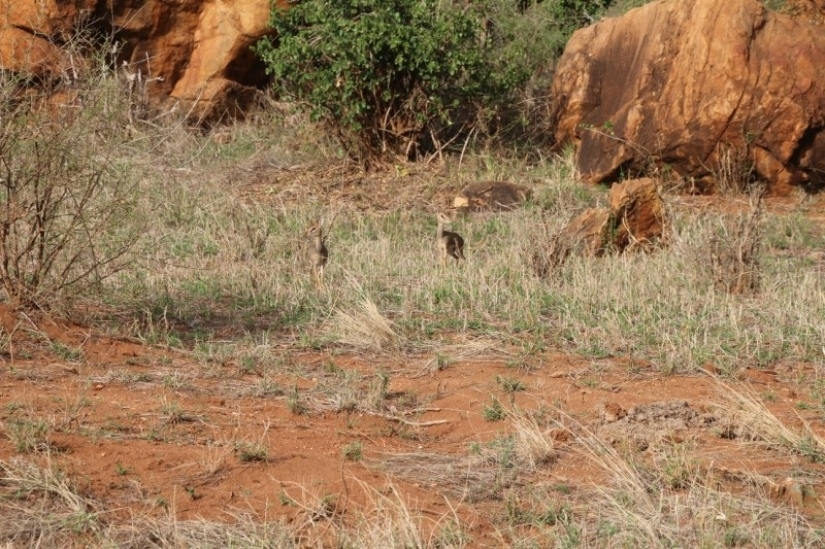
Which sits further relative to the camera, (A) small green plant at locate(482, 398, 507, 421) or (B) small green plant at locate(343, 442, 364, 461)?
(A) small green plant at locate(482, 398, 507, 421)

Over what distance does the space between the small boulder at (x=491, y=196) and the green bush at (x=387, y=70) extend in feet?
4.97

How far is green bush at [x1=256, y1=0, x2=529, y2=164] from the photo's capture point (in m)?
14.1

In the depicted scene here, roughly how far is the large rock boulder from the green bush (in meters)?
1.66

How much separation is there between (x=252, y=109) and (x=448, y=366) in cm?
975

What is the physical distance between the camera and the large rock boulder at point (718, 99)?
1348 cm

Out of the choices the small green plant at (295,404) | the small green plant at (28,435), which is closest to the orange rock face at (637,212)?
the small green plant at (295,404)

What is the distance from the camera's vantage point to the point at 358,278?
32.9 ft

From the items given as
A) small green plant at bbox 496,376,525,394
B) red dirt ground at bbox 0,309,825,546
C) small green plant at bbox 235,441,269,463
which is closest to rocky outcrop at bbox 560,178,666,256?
red dirt ground at bbox 0,309,825,546

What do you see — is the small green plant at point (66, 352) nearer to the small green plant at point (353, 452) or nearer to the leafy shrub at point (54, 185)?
the leafy shrub at point (54, 185)

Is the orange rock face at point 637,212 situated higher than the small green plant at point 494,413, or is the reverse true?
the small green plant at point 494,413

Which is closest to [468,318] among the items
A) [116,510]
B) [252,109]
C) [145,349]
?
[145,349]

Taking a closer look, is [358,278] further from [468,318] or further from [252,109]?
[252,109]

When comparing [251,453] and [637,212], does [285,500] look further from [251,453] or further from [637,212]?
[637,212]

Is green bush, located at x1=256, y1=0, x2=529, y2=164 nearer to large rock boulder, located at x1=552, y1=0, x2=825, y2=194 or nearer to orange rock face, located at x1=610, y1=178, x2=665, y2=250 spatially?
large rock boulder, located at x1=552, y1=0, x2=825, y2=194
